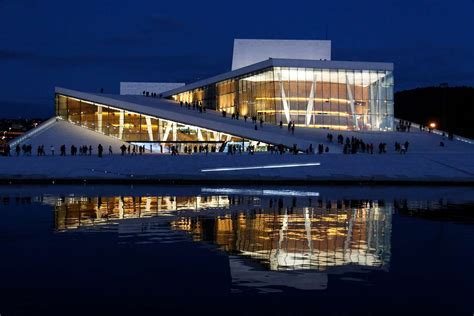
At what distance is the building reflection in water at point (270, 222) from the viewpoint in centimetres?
891

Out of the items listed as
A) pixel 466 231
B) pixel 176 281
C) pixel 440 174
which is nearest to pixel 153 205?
pixel 466 231

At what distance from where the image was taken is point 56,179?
995 inches

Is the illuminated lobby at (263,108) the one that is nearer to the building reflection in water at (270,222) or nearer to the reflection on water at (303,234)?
the building reflection in water at (270,222)

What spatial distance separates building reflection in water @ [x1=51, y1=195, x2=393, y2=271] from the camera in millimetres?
8906

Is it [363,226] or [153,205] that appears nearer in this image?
[363,226]

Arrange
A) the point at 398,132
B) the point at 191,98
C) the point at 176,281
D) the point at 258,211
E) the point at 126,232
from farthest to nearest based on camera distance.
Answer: the point at 191,98 < the point at 398,132 < the point at 258,211 < the point at 126,232 < the point at 176,281

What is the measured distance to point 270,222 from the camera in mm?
12344

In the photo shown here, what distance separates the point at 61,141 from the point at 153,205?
2177 cm

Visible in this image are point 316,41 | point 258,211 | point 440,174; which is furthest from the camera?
point 316,41

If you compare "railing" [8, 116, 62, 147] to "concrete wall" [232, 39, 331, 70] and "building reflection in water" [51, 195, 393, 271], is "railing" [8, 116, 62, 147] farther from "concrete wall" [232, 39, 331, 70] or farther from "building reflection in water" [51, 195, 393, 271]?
"building reflection in water" [51, 195, 393, 271]

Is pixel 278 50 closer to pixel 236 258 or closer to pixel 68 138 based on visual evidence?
pixel 68 138

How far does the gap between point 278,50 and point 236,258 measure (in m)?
34.3

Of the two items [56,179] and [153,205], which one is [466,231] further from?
[56,179]

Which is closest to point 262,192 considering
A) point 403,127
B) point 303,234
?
point 303,234
